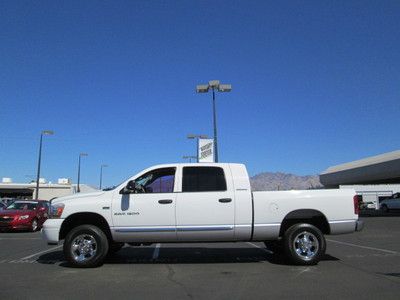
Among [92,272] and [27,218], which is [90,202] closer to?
[92,272]

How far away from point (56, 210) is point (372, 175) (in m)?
49.0

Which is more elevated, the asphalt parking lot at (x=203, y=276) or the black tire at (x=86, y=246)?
the black tire at (x=86, y=246)

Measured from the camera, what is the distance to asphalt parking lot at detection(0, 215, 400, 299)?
7.62 meters

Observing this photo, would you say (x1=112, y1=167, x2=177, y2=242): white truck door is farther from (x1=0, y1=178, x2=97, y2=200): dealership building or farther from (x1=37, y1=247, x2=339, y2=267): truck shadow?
(x1=0, y1=178, x2=97, y2=200): dealership building

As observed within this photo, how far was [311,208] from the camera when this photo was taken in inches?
404

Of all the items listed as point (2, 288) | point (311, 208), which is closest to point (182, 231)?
point (311, 208)

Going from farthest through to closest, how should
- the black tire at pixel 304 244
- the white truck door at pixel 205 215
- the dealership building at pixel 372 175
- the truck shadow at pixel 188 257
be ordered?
the dealership building at pixel 372 175 < the truck shadow at pixel 188 257 < the black tire at pixel 304 244 < the white truck door at pixel 205 215

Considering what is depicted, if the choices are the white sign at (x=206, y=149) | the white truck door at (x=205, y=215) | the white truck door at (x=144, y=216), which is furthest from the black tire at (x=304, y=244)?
the white sign at (x=206, y=149)

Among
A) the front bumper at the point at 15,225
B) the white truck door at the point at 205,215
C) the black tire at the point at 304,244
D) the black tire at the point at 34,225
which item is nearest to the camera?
the white truck door at the point at 205,215

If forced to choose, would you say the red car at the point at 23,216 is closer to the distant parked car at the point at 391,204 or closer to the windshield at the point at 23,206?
the windshield at the point at 23,206

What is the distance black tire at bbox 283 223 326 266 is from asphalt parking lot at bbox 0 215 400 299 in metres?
0.22

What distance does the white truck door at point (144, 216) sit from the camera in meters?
10.0

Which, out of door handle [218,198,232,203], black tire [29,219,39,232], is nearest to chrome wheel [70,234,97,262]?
door handle [218,198,232,203]

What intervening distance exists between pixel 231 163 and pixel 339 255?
3.77 m
